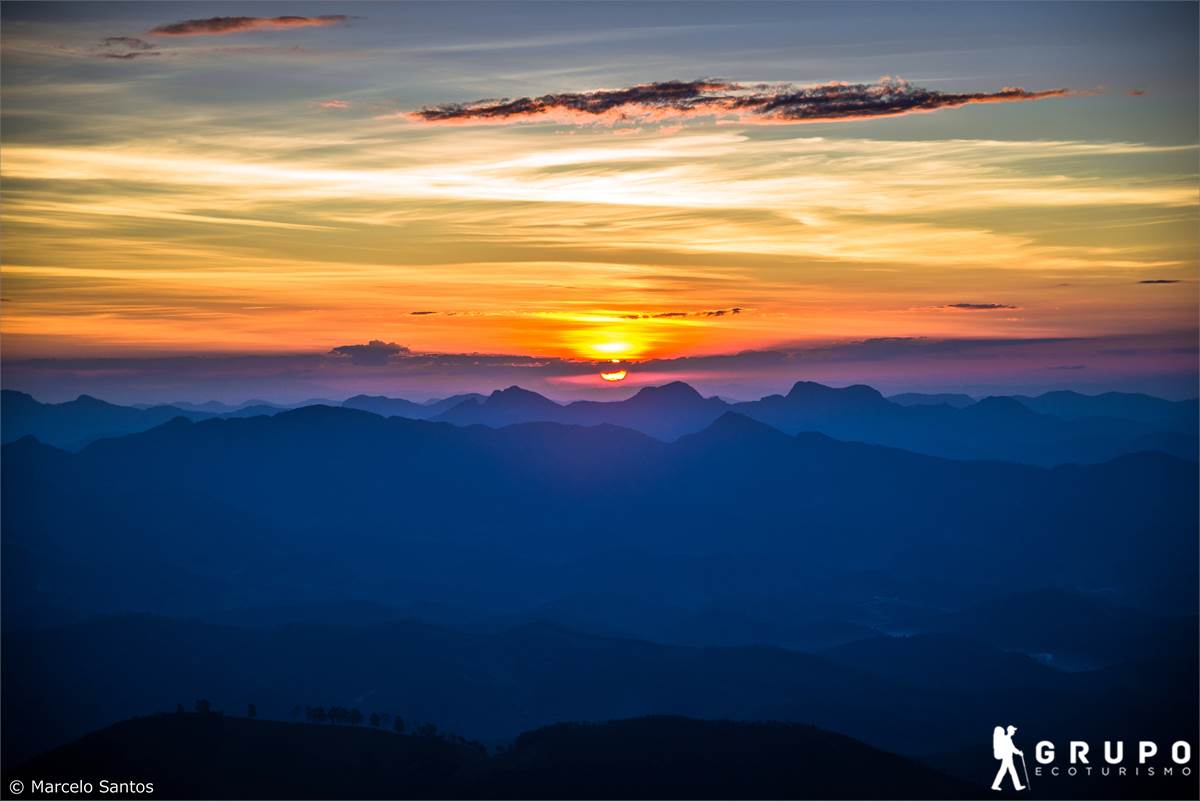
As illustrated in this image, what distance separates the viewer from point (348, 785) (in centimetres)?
14350

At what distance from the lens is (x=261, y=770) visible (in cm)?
14488

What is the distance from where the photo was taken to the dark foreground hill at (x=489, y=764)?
14025 cm

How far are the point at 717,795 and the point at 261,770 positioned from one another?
199 feet

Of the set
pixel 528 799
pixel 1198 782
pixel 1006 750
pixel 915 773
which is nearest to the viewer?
pixel 1006 750

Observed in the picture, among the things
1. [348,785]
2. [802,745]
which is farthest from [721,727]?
[348,785]

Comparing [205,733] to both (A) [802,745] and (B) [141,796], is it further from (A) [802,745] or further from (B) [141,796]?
(A) [802,745]

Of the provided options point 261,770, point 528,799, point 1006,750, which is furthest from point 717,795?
point 261,770

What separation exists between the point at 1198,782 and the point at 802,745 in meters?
81.2

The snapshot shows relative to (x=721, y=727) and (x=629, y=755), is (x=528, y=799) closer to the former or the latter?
(x=629, y=755)

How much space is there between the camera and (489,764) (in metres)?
149

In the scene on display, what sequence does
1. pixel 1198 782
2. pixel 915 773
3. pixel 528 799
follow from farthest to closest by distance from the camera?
pixel 1198 782 → pixel 915 773 → pixel 528 799

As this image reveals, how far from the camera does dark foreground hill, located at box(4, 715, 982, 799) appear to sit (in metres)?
140

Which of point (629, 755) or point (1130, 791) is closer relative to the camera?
point (629, 755)

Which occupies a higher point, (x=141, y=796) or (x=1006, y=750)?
(x=1006, y=750)
